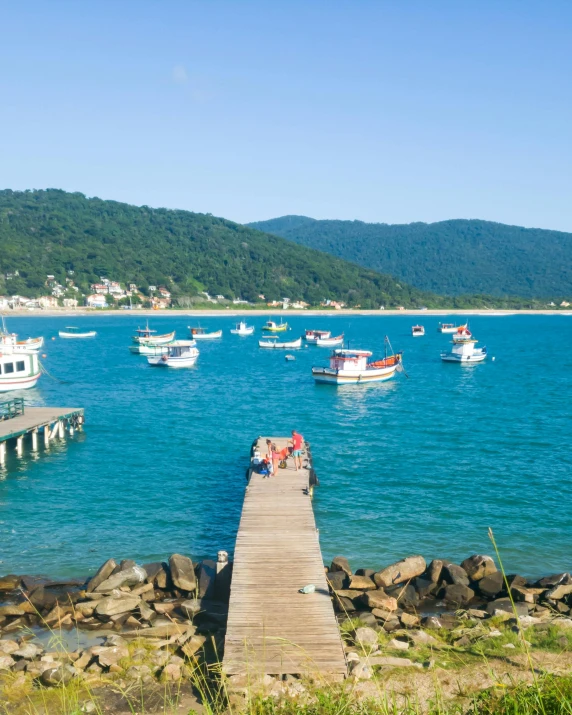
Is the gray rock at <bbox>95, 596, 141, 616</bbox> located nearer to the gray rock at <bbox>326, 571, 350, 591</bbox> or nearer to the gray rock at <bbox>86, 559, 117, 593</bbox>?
the gray rock at <bbox>86, 559, 117, 593</bbox>

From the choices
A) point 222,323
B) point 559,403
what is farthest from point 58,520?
point 222,323

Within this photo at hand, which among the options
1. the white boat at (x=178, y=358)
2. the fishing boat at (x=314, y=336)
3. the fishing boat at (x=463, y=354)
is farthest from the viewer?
the fishing boat at (x=314, y=336)

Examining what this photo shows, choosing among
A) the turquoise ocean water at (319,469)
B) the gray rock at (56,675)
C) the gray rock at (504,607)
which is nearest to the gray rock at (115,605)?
the gray rock at (56,675)

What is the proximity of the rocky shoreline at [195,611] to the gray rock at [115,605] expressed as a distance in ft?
0.09

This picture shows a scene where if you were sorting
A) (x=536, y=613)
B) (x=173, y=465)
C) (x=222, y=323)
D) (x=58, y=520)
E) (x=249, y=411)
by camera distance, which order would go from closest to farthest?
1. (x=536, y=613)
2. (x=58, y=520)
3. (x=173, y=465)
4. (x=249, y=411)
5. (x=222, y=323)

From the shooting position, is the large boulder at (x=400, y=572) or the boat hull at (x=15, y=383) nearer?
the large boulder at (x=400, y=572)

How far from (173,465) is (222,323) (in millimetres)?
149377

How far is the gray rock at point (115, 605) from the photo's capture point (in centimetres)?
1752

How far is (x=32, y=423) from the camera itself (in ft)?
119

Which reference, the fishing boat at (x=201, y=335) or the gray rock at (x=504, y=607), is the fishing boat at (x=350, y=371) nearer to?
the gray rock at (x=504, y=607)

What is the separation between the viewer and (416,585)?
19375mm

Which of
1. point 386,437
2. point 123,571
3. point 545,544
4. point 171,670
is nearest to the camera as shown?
point 171,670

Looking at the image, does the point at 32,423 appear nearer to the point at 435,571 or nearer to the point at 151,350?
the point at 435,571

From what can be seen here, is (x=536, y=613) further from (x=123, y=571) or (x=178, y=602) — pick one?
(x=123, y=571)
